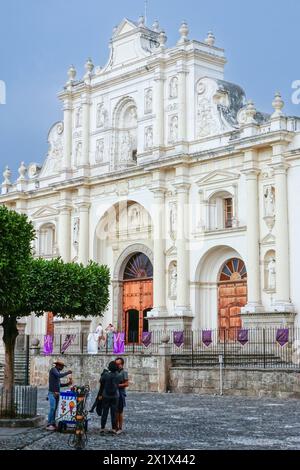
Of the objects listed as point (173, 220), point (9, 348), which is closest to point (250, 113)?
point (173, 220)

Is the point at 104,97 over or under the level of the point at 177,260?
over

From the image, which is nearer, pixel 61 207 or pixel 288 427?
pixel 288 427

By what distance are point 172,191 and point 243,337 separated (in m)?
8.82

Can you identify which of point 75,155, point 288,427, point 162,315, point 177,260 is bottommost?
point 288,427

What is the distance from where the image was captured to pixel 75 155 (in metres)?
42.4

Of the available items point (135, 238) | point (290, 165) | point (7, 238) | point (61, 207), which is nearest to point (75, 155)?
point (61, 207)

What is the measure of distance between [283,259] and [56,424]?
16.8 metres

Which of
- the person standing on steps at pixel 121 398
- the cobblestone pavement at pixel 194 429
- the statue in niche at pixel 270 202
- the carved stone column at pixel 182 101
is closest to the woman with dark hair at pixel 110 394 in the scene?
the person standing on steps at pixel 121 398

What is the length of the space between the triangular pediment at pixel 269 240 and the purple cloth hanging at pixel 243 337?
3927mm

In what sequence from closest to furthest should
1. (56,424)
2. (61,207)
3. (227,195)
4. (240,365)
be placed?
1. (56,424)
2. (240,365)
3. (227,195)
4. (61,207)

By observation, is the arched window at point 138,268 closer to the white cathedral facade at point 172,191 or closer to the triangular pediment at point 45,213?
the white cathedral facade at point 172,191

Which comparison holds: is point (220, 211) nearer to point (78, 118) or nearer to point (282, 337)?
point (282, 337)

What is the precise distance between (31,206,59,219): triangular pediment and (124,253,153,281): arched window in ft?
18.5
